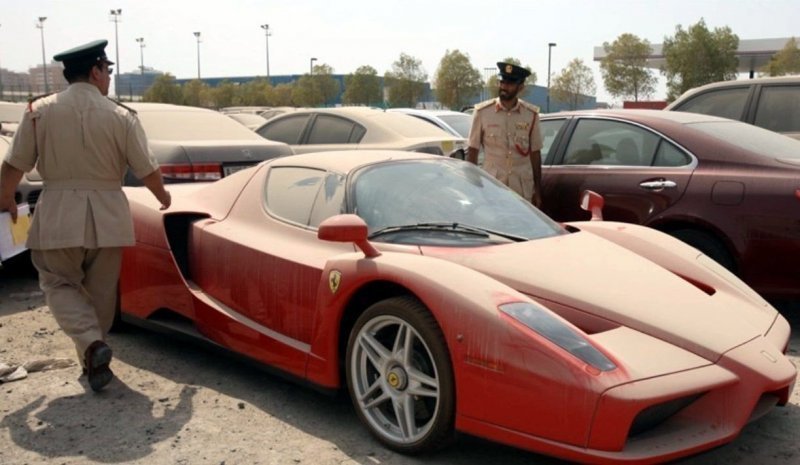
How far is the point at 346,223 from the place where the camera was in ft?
11.3

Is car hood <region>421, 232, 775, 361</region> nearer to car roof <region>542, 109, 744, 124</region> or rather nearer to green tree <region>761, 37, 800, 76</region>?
car roof <region>542, 109, 744, 124</region>

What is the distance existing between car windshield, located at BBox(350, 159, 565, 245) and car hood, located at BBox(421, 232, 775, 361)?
0.47ft

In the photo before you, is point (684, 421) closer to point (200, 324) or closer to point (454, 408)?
point (454, 408)

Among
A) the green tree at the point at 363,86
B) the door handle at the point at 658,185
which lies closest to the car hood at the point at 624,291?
the door handle at the point at 658,185

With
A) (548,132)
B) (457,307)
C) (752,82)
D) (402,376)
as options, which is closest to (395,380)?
(402,376)

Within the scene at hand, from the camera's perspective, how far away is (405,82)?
74.7 meters

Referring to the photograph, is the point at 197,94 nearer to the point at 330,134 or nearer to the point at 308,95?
the point at 308,95

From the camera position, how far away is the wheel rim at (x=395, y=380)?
129 inches

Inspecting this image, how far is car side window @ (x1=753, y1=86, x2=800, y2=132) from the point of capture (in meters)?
7.14

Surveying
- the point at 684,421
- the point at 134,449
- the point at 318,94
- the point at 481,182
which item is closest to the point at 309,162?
the point at 481,182

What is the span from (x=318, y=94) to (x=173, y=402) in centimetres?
7649

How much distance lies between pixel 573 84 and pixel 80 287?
67836 mm

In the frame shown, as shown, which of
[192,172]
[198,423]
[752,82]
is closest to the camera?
[198,423]

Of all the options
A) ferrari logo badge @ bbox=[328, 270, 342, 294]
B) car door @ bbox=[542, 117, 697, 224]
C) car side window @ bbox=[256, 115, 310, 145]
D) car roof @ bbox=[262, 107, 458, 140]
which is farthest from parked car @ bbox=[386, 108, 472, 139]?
ferrari logo badge @ bbox=[328, 270, 342, 294]
